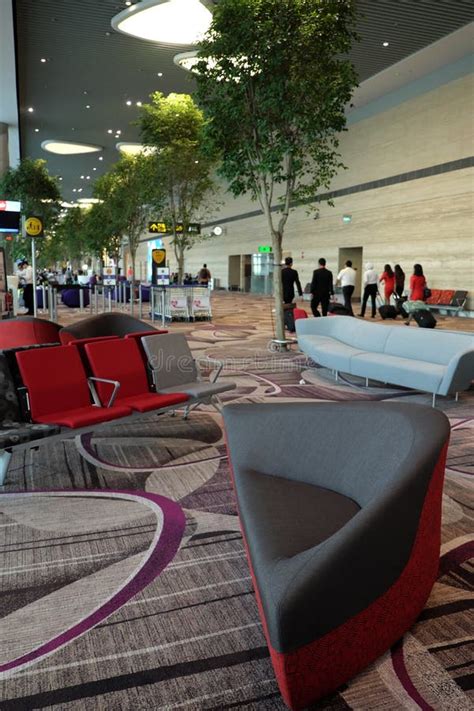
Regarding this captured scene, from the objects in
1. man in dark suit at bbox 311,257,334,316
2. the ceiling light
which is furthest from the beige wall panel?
the ceiling light

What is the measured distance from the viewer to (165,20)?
47.5 feet

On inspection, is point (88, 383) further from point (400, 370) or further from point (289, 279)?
point (289, 279)

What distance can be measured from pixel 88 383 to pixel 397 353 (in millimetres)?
4074

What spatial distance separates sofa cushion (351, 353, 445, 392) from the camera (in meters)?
6.35

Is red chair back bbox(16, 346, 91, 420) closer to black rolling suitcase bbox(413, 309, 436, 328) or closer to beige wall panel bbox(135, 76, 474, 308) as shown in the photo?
black rolling suitcase bbox(413, 309, 436, 328)

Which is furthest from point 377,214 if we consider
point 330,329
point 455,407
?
point 455,407

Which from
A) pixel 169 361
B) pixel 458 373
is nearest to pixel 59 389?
pixel 169 361

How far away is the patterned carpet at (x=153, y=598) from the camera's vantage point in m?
2.14

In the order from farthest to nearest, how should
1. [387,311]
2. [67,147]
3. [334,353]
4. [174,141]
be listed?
[67,147] < [174,141] < [387,311] < [334,353]

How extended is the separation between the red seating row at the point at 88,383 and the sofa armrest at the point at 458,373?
2.74 meters

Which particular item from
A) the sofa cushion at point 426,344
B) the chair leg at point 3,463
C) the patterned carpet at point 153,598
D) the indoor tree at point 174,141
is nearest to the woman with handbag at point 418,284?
the indoor tree at point 174,141

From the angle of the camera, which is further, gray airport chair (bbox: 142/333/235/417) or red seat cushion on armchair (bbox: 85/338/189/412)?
gray airport chair (bbox: 142/333/235/417)

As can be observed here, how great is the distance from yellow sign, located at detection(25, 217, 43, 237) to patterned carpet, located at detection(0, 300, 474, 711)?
30.5ft

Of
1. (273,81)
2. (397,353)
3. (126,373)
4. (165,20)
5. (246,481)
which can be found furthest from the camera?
(165,20)
